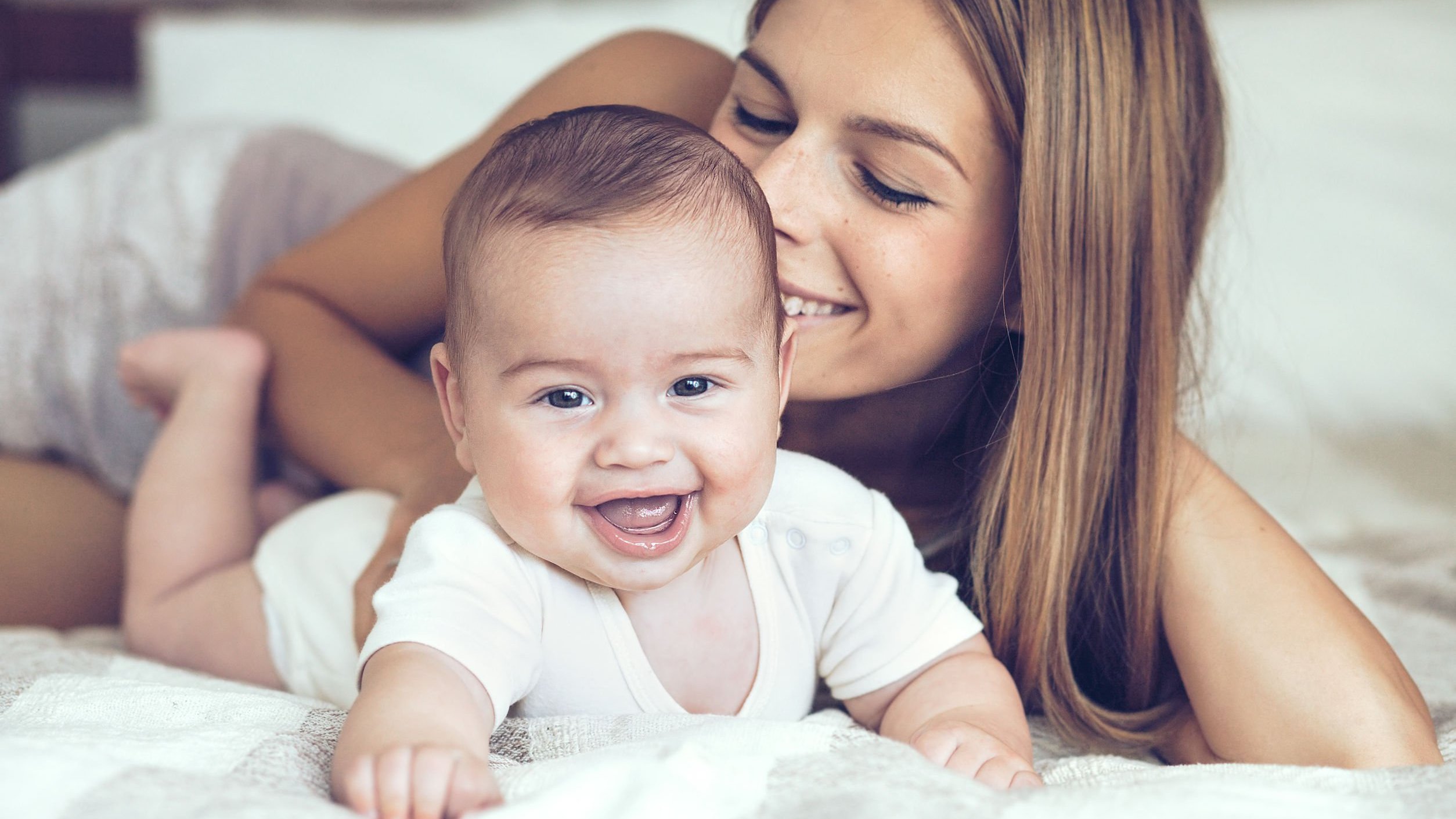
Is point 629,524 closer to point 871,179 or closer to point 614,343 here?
point 614,343

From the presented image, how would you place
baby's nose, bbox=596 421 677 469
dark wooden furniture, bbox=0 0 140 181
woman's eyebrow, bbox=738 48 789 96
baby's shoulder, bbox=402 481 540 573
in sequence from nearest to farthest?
baby's nose, bbox=596 421 677 469, baby's shoulder, bbox=402 481 540 573, woman's eyebrow, bbox=738 48 789 96, dark wooden furniture, bbox=0 0 140 181

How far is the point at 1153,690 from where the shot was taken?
3.86 feet

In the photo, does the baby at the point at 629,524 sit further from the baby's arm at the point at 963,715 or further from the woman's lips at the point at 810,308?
the woman's lips at the point at 810,308

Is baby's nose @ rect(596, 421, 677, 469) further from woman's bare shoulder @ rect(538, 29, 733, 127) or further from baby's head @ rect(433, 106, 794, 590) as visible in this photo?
woman's bare shoulder @ rect(538, 29, 733, 127)

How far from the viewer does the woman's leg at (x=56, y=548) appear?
139cm

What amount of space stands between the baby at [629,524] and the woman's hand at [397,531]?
2.8 inches

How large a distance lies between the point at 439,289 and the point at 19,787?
33.4 inches

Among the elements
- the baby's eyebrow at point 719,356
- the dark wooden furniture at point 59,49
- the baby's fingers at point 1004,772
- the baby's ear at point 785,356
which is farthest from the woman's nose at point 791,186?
the dark wooden furniture at point 59,49

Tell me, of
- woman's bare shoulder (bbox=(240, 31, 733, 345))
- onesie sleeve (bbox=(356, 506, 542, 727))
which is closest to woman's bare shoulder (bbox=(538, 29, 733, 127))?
woman's bare shoulder (bbox=(240, 31, 733, 345))

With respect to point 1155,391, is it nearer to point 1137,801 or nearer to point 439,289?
point 1137,801

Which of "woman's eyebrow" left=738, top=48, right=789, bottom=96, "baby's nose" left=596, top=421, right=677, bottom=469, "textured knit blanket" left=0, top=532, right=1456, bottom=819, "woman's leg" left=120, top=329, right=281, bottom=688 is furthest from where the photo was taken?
"woman's leg" left=120, top=329, right=281, bottom=688

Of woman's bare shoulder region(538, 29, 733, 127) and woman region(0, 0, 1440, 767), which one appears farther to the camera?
woman's bare shoulder region(538, 29, 733, 127)

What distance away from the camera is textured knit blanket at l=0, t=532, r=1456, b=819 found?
0.68 m

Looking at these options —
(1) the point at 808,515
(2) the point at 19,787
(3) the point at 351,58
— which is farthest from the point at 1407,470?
(3) the point at 351,58
